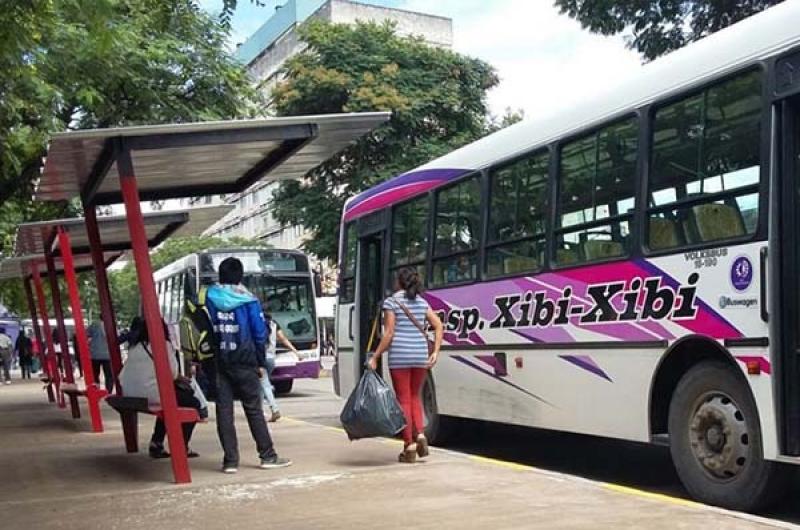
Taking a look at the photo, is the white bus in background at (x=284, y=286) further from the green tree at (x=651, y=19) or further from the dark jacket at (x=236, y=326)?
the dark jacket at (x=236, y=326)

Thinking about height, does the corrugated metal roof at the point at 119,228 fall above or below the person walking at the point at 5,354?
above

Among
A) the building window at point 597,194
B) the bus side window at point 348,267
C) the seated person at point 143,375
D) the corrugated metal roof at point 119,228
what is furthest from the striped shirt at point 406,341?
the corrugated metal roof at point 119,228

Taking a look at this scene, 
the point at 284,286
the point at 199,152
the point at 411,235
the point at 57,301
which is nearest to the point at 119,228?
the point at 57,301

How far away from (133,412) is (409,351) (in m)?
3.04

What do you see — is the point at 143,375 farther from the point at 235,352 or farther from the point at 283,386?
the point at 283,386

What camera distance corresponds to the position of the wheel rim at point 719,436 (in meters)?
5.84

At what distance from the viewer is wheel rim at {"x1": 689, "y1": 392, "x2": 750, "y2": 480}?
5.84 meters

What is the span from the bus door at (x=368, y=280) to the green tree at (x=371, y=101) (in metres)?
12.5

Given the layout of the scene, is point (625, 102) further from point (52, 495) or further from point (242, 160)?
point (52, 495)

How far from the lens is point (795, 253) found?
5.51 m

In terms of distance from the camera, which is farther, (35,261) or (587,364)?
(35,261)

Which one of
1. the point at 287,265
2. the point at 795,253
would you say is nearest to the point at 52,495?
the point at 795,253

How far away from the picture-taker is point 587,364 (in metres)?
7.23

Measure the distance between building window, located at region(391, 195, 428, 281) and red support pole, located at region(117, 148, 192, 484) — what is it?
3419 mm
